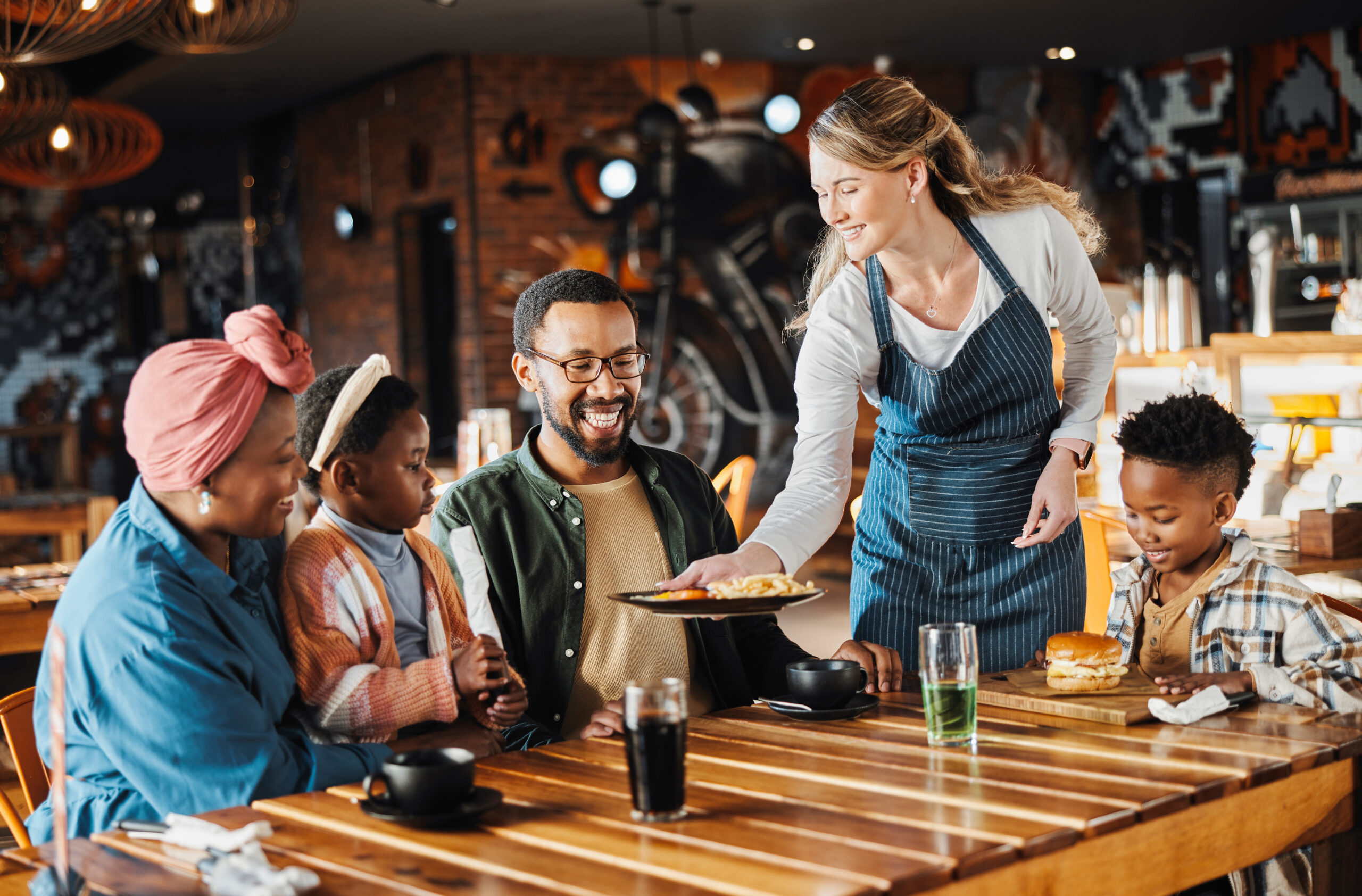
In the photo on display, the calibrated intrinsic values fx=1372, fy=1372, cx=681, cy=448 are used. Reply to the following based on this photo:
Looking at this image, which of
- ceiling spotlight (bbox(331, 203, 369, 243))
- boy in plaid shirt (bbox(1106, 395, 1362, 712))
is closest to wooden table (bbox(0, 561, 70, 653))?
boy in plaid shirt (bbox(1106, 395, 1362, 712))

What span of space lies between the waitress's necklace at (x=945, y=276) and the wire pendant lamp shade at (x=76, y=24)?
9.43 feet

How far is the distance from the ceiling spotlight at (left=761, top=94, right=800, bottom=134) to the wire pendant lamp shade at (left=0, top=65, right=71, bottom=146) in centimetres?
393

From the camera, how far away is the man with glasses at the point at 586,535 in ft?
7.05

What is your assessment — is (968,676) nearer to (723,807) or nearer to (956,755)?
(956,755)

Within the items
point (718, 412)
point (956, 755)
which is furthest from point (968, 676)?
point (718, 412)

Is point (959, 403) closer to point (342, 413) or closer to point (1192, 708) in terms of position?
point (1192, 708)

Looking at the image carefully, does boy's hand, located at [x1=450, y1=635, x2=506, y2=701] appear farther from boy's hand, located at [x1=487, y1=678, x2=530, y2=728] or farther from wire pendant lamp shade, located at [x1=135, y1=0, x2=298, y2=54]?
wire pendant lamp shade, located at [x1=135, y1=0, x2=298, y2=54]

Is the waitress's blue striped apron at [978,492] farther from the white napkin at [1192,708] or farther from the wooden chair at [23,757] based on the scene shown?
the wooden chair at [23,757]

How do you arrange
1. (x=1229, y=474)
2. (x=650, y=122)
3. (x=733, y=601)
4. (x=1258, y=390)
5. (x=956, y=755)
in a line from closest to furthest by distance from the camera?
(x=956, y=755) → (x=733, y=601) → (x=1229, y=474) → (x=1258, y=390) → (x=650, y=122)

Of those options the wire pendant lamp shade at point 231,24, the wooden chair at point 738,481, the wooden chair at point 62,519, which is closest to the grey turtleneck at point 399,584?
the wooden chair at point 738,481

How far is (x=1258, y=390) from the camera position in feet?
14.6

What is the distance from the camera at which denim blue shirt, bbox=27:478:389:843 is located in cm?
152

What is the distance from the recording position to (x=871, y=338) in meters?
2.26

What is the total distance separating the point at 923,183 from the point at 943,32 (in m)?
6.45
